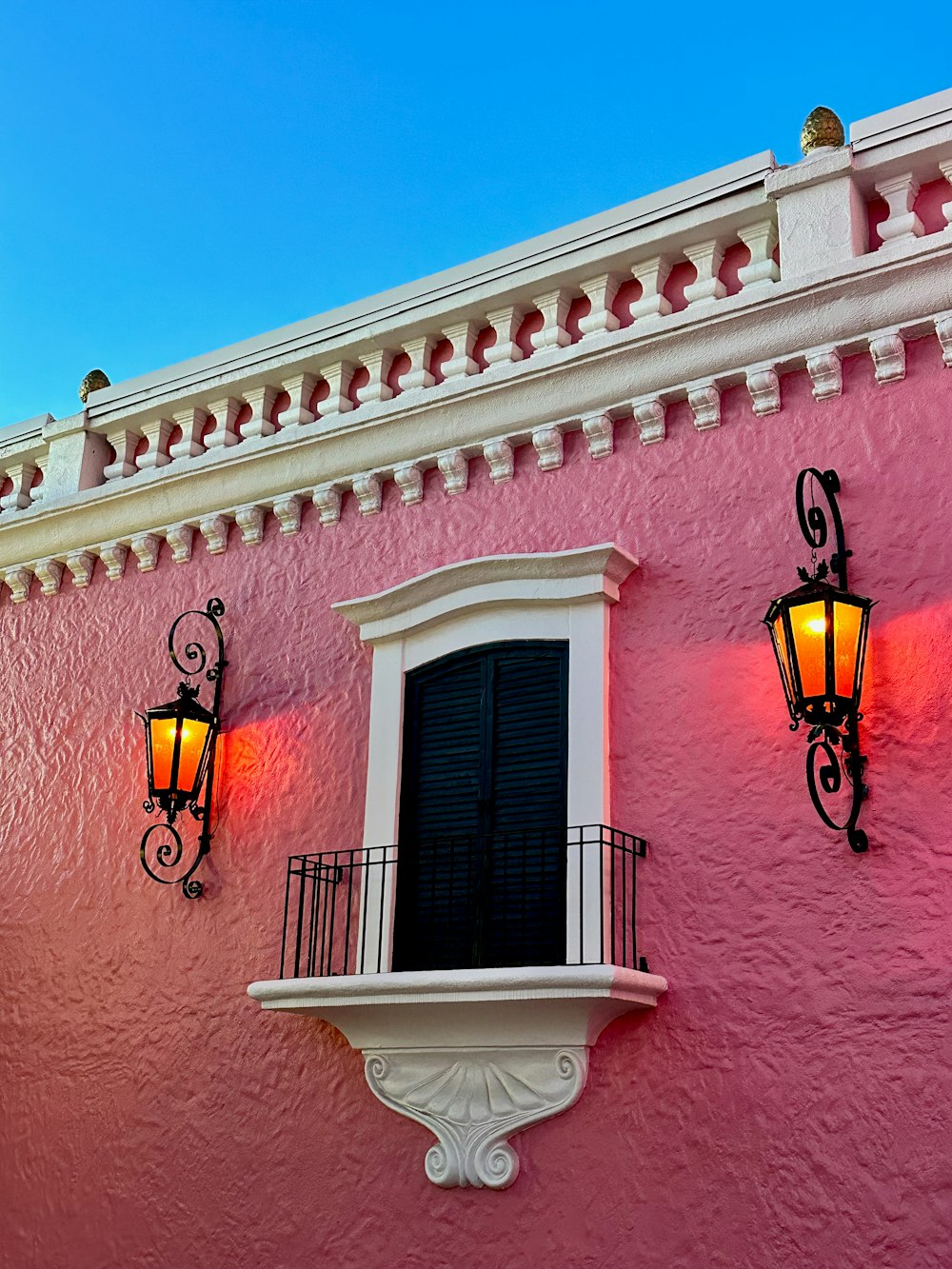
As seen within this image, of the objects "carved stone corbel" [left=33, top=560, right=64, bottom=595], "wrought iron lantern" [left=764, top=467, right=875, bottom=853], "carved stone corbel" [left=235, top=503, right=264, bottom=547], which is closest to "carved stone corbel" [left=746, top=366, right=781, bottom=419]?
"wrought iron lantern" [left=764, top=467, right=875, bottom=853]

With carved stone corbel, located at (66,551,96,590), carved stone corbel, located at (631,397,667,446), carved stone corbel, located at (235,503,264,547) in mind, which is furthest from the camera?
carved stone corbel, located at (66,551,96,590)

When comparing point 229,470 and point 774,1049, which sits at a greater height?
point 229,470

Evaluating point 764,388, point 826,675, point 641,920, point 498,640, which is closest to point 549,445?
point 498,640

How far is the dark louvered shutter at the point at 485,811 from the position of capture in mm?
6238

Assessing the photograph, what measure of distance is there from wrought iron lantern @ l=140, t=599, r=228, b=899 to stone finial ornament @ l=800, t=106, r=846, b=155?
12.7 feet

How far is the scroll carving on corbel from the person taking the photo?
19.3ft

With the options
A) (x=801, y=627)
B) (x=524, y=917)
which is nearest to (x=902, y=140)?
(x=801, y=627)

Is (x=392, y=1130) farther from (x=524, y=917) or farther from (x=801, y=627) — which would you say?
(x=801, y=627)

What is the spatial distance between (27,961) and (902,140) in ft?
19.1

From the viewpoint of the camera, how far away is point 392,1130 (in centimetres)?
626

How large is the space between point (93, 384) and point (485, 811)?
3.93 m

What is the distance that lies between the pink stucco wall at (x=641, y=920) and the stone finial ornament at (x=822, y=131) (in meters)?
1.03

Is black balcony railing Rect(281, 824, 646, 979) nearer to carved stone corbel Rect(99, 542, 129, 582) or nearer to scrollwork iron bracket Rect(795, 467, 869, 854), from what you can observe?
scrollwork iron bracket Rect(795, 467, 869, 854)

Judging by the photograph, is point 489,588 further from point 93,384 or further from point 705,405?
point 93,384
